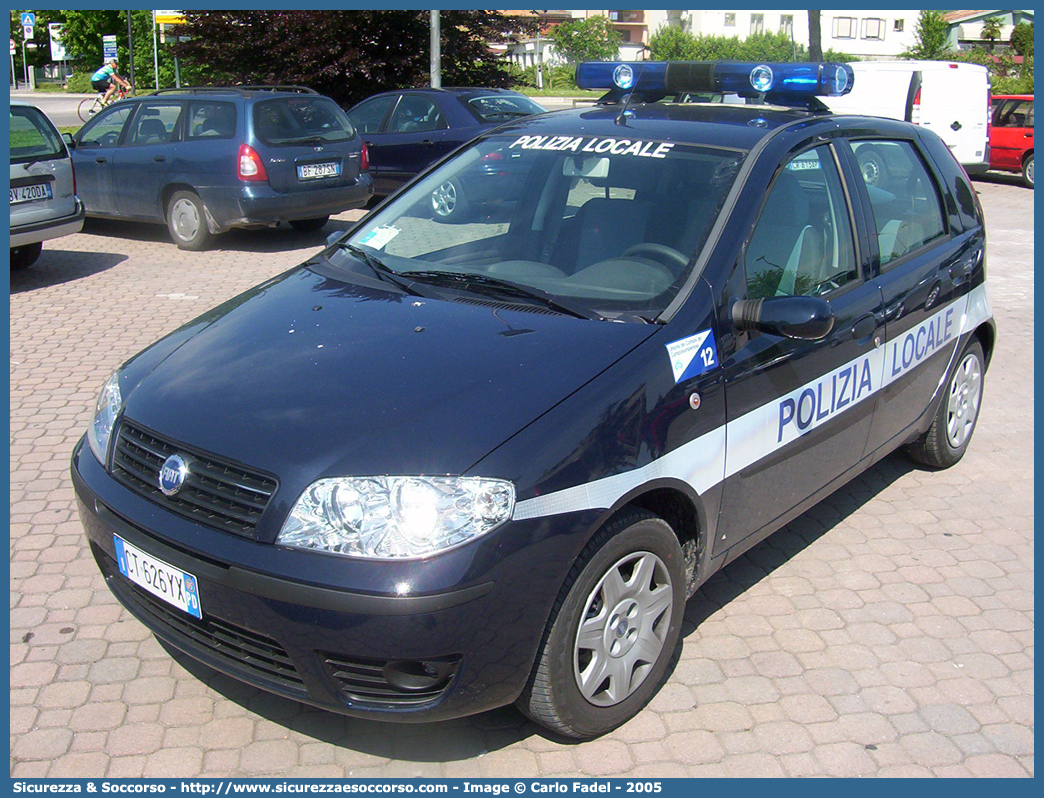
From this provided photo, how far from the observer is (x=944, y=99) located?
1664 cm

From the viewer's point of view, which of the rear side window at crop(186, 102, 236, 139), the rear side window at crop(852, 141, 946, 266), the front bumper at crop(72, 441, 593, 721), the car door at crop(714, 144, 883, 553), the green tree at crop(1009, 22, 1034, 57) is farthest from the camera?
the green tree at crop(1009, 22, 1034, 57)

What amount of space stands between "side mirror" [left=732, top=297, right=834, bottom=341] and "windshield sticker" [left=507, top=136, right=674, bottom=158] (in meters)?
0.79

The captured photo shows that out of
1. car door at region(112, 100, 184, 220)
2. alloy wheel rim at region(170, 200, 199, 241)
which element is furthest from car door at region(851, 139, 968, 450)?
car door at region(112, 100, 184, 220)

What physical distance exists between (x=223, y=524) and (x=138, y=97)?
33.3ft

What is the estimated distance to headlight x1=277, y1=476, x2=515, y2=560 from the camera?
2.54 m

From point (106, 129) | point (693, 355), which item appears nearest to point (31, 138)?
point (106, 129)

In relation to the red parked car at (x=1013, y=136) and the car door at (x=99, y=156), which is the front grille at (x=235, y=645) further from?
the red parked car at (x=1013, y=136)

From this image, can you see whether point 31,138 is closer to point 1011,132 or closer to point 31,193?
point 31,193

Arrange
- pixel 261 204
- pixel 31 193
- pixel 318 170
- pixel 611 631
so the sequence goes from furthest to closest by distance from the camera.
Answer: pixel 318 170 < pixel 261 204 < pixel 31 193 < pixel 611 631

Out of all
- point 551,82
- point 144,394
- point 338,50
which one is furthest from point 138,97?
point 551,82

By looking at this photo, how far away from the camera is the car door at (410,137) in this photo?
12.9m

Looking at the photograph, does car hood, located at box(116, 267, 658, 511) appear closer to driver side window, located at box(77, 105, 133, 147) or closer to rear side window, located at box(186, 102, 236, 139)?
rear side window, located at box(186, 102, 236, 139)

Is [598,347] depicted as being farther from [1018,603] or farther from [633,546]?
[1018,603]

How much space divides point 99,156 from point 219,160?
198cm
